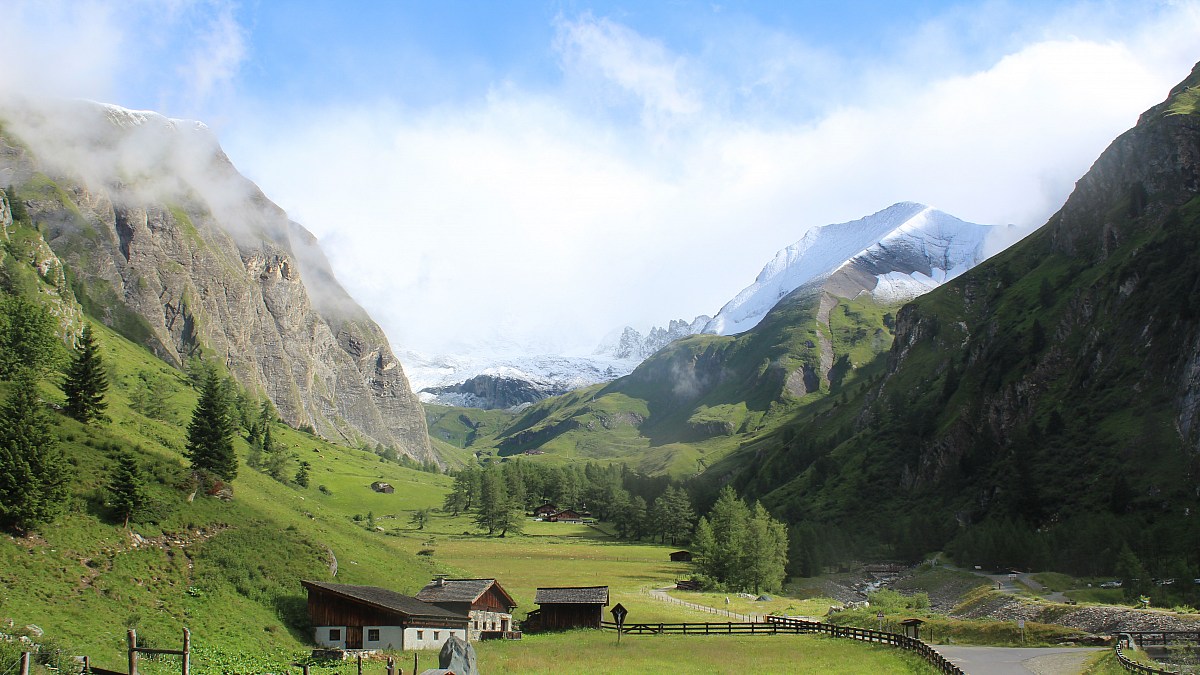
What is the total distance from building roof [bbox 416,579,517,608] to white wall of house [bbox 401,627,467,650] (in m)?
5.50

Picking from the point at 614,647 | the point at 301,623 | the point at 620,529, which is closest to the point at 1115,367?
the point at 620,529

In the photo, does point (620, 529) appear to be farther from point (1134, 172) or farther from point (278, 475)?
point (1134, 172)

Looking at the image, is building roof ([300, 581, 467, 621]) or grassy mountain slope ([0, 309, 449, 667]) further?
building roof ([300, 581, 467, 621])

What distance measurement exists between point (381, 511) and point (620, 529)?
57.7 meters

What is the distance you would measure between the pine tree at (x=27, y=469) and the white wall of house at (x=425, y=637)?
23.6 m

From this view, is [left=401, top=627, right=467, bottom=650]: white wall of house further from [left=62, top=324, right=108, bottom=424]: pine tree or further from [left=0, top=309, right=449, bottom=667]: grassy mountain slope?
[left=62, top=324, right=108, bottom=424]: pine tree

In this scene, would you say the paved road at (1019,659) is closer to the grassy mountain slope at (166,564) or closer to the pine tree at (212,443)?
the grassy mountain slope at (166,564)

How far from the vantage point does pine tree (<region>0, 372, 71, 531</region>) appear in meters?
46.4

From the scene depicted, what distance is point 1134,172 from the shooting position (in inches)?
7510

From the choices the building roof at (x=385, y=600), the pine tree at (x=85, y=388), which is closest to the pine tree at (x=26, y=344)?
the pine tree at (x=85, y=388)

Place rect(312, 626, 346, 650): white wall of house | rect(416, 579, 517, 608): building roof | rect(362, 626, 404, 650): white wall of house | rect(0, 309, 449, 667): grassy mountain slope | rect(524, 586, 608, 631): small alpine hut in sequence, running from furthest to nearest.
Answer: rect(524, 586, 608, 631): small alpine hut, rect(416, 579, 517, 608): building roof, rect(362, 626, 404, 650): white wall of house, rect(312, 626, 346, 650): white wall of house, rect(0, 309, 449, 667): grassy mountain slope

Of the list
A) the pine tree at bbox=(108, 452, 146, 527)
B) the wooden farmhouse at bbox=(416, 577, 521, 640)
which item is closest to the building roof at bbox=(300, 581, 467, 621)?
the wooden farmhouse at bbox=(416, 577, 521, 640)

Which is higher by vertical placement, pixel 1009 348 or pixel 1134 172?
pixel 1134 172

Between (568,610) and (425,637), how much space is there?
785 inches
